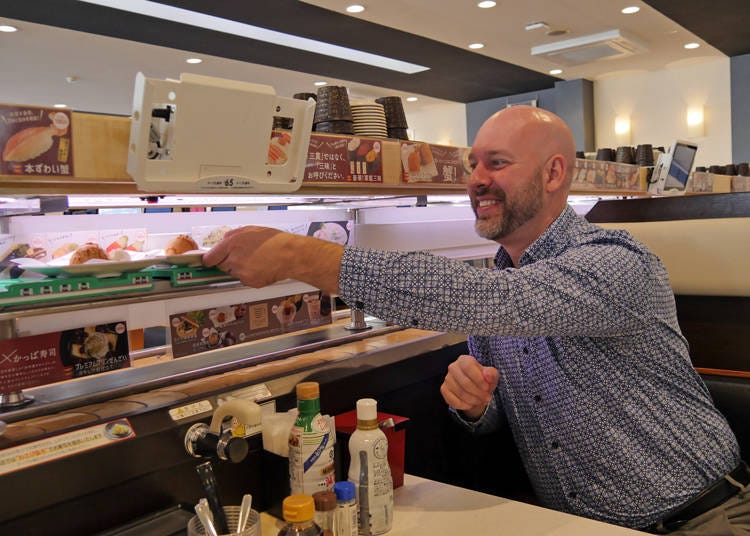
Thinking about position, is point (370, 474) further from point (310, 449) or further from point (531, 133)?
point (531, 133)

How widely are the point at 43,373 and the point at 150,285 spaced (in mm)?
271

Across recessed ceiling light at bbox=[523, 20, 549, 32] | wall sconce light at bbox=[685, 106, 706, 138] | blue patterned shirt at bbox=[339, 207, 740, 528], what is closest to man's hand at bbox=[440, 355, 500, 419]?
blue patterned shirt at bbox=[339, 207, 740, 528]

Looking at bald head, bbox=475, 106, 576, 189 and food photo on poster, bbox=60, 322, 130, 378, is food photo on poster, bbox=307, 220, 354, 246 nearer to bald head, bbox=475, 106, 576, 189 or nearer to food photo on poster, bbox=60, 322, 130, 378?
bald head, bbox=475, 106, 576, 189

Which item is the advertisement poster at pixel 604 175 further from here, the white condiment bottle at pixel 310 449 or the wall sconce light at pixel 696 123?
the wall sconce light at pixel 696 123

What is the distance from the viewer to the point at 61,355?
1312 millimetres

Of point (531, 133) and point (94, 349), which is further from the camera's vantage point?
point (531, 133)

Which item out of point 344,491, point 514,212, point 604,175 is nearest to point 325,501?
point 344,491

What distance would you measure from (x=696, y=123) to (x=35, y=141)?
9.39 metres

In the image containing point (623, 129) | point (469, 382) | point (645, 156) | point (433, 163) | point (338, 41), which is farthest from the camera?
point (623, 129)

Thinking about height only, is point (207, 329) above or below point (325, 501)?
above

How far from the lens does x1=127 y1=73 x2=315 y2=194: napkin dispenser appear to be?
1.15 metres

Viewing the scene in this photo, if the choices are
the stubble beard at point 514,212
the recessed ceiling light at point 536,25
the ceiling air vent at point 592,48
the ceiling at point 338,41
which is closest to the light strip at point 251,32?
the ceiling at point 338,41

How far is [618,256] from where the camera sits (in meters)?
1.41

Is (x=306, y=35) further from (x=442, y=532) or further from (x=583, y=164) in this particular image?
(x=442, y=532)
